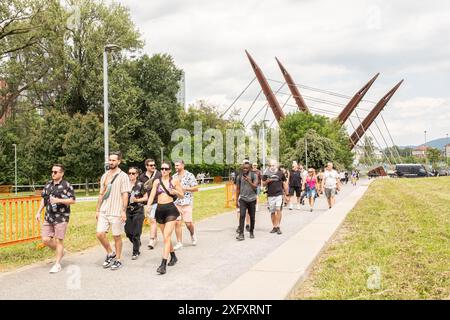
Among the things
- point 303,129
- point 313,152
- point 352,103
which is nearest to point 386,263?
point 313,152

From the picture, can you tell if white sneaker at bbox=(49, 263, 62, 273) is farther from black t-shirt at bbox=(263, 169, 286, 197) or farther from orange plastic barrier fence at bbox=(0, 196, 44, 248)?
black t-shirt at bbox=(263, 169, 286, 197)

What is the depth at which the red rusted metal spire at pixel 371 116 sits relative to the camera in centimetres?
9362

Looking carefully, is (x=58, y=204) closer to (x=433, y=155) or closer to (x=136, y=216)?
(x=136, y=216)

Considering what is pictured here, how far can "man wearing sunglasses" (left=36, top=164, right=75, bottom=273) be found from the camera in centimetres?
764

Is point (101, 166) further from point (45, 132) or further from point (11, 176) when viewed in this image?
point (11, 176)

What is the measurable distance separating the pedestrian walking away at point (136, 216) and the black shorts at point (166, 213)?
1.25m

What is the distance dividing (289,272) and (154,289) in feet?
5.80

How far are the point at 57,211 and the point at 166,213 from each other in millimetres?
1700

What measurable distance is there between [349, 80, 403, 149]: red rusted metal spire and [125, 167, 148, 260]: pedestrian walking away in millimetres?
88074

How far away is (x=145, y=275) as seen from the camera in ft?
23.0

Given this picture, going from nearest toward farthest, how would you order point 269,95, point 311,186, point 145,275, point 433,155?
1. point 145,275
2. point 311,186
3. point 269,95
4. point 433,155

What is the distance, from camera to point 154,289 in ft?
20.1

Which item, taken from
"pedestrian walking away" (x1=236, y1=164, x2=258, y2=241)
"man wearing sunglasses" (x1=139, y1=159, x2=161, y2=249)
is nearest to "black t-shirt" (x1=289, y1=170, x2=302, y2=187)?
"pedestrian walking away" (x1=236, y1=164, x2=258, y2=241)
